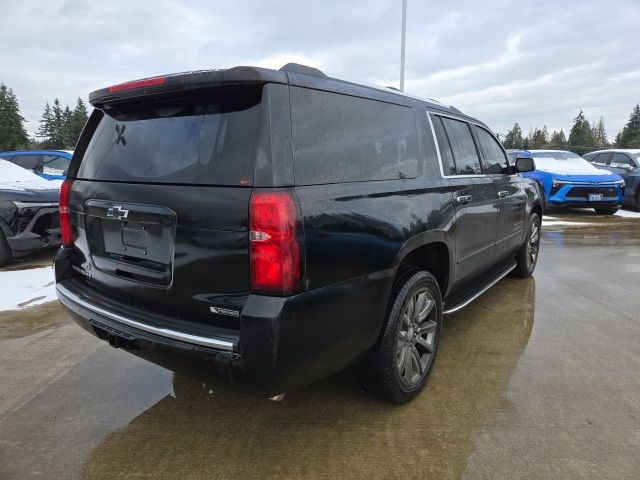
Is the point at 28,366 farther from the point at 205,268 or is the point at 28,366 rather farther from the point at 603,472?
the point at 603,472

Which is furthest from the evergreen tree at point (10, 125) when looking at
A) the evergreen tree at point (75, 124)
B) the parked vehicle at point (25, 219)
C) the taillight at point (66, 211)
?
the taillight at point (66, 211)

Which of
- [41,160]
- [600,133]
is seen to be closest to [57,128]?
[41,160]

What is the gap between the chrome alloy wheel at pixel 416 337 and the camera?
8.86ft

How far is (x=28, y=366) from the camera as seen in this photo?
3.34 metres

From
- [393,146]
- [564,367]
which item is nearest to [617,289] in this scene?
[564,367]

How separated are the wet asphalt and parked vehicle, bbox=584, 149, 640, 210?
10521mm

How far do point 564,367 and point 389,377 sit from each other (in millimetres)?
1487

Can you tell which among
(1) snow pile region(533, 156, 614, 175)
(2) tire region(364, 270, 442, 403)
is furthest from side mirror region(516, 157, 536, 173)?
(1) snow pile region(533, 156, 614, 175)

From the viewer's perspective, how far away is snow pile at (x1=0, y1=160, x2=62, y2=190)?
6.20 metres

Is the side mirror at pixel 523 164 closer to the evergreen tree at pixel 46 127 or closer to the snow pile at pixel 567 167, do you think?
the snow pile at pixel 567 167

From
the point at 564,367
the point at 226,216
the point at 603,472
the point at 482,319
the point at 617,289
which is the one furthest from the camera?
the point at 617,289

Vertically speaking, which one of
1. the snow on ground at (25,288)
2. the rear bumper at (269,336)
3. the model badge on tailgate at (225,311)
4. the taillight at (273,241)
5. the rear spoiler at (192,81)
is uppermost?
the rear spoiler at (192,81)

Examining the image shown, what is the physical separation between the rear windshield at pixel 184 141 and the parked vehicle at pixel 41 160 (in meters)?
8.35

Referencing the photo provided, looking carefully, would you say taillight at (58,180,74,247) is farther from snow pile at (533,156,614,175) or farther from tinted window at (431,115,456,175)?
snow pile at (533,156,614,175)
